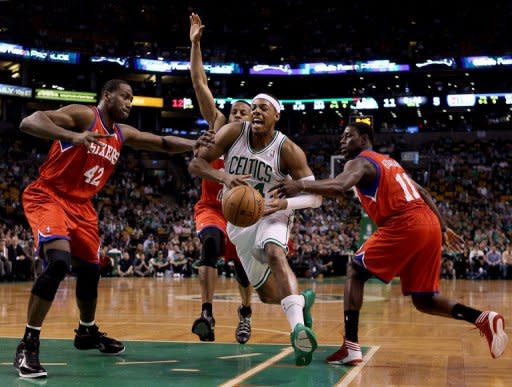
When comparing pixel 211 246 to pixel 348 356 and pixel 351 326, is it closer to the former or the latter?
pixel 351 326

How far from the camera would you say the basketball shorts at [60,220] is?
18.4ft

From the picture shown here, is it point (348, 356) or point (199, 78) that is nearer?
Answer: point (348, 356)

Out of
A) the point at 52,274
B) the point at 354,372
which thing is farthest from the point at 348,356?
the point at 52,274

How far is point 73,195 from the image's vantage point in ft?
19.6

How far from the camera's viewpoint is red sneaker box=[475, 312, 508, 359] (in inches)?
230

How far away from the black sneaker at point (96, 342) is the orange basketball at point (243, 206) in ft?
5.91

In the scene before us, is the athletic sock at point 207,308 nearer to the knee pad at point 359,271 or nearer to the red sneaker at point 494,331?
the knee pad at point 359,271

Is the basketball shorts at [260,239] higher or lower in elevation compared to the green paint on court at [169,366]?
higher

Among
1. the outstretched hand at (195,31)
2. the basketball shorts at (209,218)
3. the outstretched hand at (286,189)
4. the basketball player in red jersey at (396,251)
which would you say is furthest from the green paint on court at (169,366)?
the outstretched hand at (195,31)

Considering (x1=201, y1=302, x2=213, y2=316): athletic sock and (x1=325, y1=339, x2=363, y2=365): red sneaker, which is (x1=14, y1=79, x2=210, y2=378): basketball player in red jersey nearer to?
(x1=201, y1=302, x2=213, y2=316): athletic sock

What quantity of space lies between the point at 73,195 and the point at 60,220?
1.09 ft

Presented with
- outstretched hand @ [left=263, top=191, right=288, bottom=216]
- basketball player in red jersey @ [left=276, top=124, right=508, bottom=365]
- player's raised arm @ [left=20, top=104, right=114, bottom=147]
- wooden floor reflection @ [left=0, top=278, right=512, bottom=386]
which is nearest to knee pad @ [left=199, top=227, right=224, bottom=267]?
wooden floor reflection @ [left=0, top=278, right=512, bottom=386]

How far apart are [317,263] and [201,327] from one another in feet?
59.7

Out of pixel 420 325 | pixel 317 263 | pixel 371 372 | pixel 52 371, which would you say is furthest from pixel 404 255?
pixel 317 263
